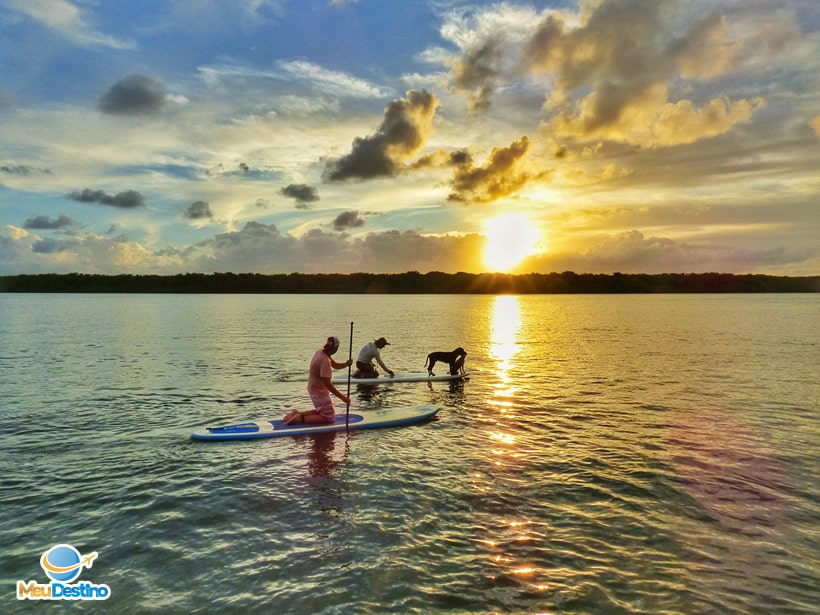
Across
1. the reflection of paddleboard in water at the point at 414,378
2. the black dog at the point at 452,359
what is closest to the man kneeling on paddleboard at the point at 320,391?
the reflection of paddleboard in water at the point at 414,378

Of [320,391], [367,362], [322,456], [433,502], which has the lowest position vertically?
[322,456]

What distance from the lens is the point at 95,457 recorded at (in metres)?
14.2

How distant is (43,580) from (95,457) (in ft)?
22.0

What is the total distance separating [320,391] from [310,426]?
1253 millimetres

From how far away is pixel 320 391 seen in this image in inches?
669

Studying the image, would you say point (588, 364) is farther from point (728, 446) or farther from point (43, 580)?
point (43, 580)

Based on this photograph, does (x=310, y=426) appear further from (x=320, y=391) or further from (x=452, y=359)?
(x=452, y=359)

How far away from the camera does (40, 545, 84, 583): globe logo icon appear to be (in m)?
8.34

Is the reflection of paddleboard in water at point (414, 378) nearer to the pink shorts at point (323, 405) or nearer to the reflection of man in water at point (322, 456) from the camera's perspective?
the pink shorts at point (323, 405)

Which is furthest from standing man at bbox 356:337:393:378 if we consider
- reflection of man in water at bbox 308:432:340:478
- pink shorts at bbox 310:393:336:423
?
reflection of man in water at bbox 308:432:340:478

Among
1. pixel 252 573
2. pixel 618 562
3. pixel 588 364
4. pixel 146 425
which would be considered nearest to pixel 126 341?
pixel 146 425

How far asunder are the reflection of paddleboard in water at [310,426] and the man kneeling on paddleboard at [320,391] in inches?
8.2

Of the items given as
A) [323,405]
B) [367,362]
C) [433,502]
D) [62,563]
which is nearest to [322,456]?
[323,405]

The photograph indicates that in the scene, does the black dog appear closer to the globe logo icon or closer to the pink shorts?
the pink shorts
